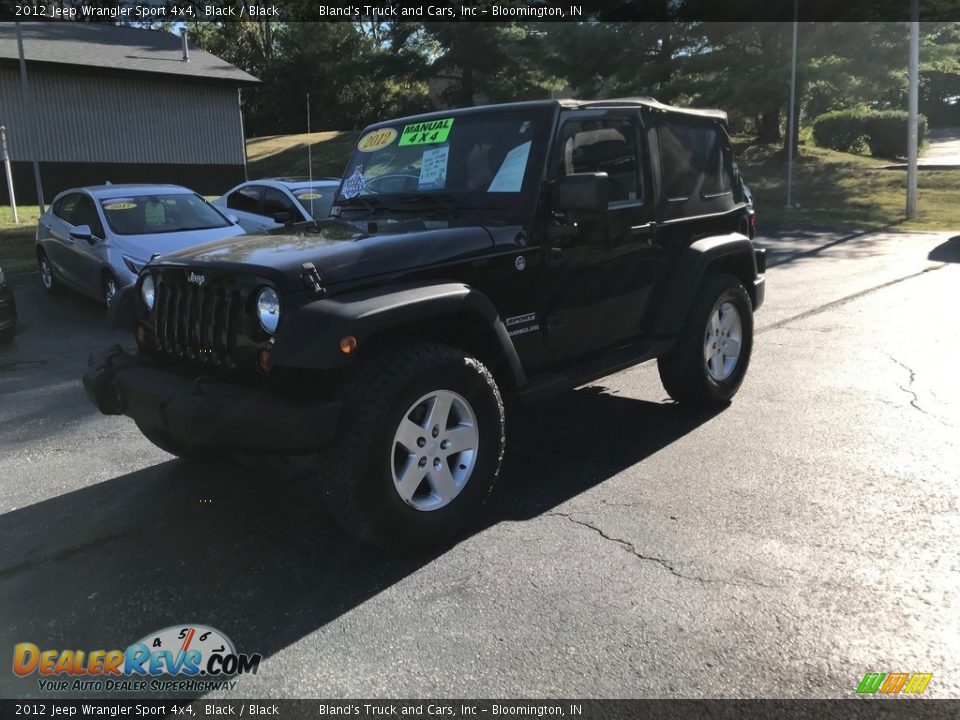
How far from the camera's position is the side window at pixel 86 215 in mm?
9844

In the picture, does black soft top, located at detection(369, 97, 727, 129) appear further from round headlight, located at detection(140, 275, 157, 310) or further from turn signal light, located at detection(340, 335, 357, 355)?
turn signal light, located at detection(340, 335, 357, 355)

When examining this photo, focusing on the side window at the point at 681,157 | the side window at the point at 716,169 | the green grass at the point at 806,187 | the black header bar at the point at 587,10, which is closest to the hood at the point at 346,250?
the side window at the point at 681,157

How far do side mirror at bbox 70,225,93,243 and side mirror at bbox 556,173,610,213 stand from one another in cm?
731

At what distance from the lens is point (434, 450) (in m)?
3.68

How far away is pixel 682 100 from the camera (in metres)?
28.0

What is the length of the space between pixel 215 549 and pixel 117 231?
7090mm

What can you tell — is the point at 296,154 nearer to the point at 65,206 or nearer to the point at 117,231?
the point at 65,206

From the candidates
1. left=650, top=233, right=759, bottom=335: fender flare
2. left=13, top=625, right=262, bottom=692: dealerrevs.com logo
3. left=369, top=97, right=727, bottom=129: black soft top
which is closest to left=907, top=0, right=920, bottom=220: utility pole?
left=369, top=97, right=727, bottom=129: black soft top

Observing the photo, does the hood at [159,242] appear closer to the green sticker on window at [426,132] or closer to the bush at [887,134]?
the green sticker on window at [426,132]

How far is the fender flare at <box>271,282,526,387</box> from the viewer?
3287mm

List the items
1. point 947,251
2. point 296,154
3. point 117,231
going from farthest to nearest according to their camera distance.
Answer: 1. point 296,154
2. point 947,251
3. point 117,231

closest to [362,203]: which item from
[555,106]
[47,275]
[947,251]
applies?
[555,106]

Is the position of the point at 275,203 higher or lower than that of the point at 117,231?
higher

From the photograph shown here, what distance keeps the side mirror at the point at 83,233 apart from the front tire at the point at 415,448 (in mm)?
7403
